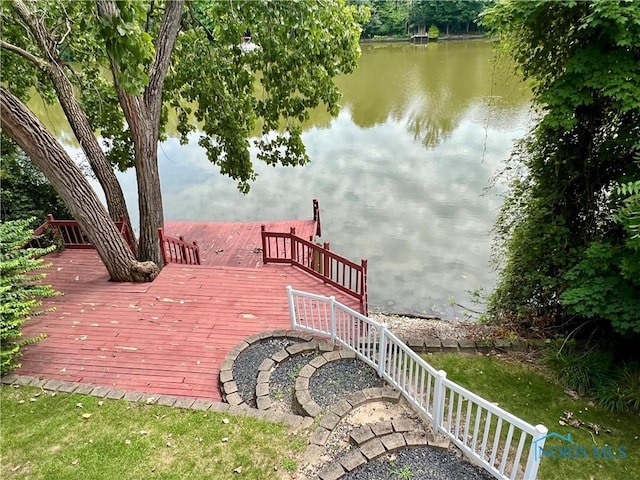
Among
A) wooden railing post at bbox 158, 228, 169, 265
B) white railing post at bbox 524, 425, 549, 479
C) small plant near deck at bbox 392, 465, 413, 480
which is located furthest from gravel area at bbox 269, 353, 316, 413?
wooden railing post at bbox 158, 228, 169, 265

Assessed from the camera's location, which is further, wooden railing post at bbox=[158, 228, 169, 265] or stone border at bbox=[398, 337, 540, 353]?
wooden railing post at bbox=[158, 228, 169, 265]

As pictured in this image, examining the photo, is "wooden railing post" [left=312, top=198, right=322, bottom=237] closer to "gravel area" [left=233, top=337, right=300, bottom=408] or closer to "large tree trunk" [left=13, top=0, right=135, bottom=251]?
"large tree trunk" [left=13, top=0, right=135, bottom=251]

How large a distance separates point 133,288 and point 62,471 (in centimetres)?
341

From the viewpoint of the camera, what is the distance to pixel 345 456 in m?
3.34

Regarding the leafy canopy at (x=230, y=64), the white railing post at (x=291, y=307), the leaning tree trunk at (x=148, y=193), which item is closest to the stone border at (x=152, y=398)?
the white railing post at (x=291, y=307)

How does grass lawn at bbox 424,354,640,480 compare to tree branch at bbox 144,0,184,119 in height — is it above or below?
below

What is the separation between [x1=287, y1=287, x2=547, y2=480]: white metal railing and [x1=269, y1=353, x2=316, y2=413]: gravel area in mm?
524

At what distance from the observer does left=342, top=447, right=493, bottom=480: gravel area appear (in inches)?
125

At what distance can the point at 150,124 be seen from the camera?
6602mm

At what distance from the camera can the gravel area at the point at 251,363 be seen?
432 centimetres

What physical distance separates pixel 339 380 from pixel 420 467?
1.28 m

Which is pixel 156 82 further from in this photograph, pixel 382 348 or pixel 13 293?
pixel 382 348

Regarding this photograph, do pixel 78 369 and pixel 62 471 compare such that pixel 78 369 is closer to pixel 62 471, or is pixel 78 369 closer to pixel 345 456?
pixel 62 471

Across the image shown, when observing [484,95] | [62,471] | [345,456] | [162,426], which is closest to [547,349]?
[345,456]
